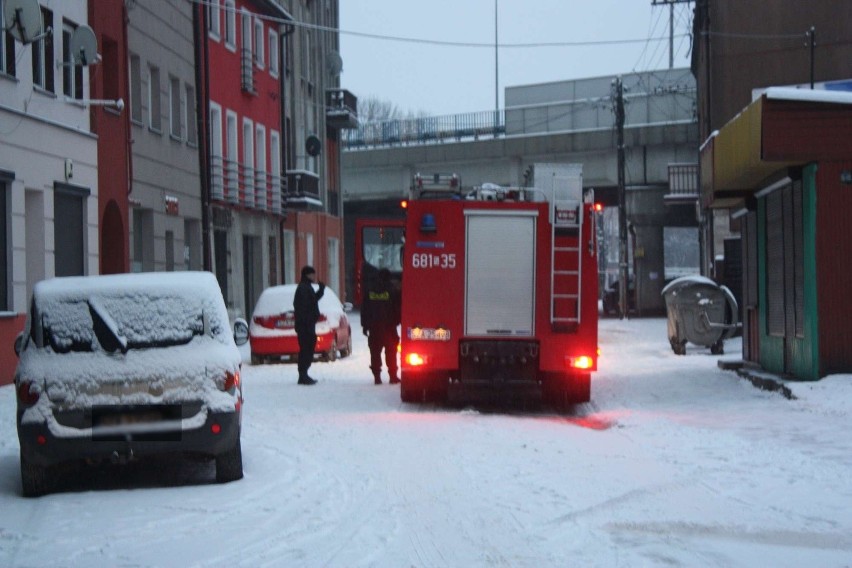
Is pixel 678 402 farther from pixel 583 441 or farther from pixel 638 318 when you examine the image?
pixel 638 318

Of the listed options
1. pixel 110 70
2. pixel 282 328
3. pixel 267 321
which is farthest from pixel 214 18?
pixel 282 328

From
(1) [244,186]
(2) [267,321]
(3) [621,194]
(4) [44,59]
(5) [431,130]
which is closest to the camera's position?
(4) [44,59]

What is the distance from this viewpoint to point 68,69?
24.9 m

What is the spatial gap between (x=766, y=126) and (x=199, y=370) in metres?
8.74

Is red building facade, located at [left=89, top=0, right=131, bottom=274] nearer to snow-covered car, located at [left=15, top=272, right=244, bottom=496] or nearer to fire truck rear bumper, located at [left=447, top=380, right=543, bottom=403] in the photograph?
fire truck rear bumper, located at [left=447, top=380, right=543, bottom=403]

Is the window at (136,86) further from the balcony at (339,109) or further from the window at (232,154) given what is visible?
the balcony at (339,109)

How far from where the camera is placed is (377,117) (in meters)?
113

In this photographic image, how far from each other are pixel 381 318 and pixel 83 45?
7.68 m

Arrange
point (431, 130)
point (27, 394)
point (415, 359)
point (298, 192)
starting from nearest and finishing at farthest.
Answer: point (27, 394), point (415, 359), point (298, 192), point (431, 130)

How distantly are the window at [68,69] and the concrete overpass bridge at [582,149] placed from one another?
87.6 feet

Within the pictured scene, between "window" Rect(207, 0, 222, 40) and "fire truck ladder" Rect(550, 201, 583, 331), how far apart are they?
2146cm

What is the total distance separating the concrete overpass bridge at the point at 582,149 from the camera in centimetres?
5278

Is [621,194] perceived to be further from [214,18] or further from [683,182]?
[214,18]

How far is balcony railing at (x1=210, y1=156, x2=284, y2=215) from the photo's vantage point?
36875mm
